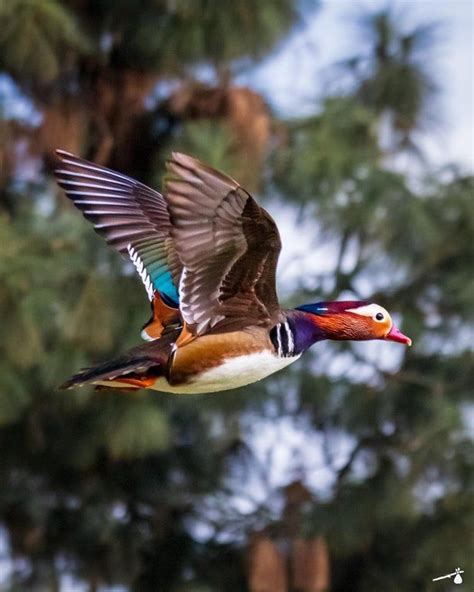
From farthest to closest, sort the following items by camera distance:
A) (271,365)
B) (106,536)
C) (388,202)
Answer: (106,536) < (388,202) < (271,365)

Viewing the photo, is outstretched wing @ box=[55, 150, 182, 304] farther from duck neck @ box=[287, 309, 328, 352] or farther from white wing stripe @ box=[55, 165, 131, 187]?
duck neck @ box=[287, 309, 328, 352]

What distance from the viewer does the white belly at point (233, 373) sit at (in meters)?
2.10

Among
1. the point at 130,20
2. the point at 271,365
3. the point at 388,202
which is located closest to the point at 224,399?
the point at 388,202

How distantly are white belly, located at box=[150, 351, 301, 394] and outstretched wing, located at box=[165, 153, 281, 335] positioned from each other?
43mm

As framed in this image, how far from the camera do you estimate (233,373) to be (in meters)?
2.10

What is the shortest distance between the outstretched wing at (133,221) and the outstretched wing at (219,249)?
0.18 meters

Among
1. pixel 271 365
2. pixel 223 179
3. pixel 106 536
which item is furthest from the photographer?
pixel 106 536

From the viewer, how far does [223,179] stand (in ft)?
6.26

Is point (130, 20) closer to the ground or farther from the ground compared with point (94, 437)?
farther from the ground

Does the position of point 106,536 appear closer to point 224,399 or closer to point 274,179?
point 224,399

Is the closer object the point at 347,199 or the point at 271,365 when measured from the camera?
the point at 271,365

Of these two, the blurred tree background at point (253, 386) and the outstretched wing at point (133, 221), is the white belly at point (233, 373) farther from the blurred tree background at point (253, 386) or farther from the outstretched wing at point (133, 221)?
the blurred tree background at point (253, 386)

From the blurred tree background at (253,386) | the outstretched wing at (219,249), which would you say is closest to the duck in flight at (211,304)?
the outstretched wing at (219,249)

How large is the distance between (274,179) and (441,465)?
41.2 inches
